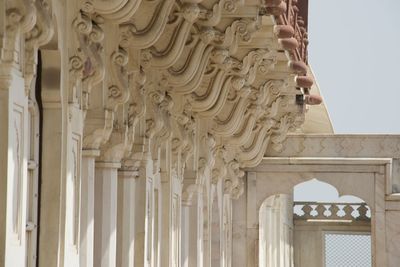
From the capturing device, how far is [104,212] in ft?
66.0

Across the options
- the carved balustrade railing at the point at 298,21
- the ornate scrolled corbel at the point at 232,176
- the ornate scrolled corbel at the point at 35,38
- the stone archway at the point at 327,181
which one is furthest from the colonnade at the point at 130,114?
the stone archway at the point at 327,181

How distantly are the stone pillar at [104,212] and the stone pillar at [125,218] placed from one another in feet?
3.59

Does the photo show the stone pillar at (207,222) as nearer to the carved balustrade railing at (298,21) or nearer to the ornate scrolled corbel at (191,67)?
the carved balustrade railing at (298,21)

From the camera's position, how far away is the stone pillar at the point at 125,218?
2144 cm

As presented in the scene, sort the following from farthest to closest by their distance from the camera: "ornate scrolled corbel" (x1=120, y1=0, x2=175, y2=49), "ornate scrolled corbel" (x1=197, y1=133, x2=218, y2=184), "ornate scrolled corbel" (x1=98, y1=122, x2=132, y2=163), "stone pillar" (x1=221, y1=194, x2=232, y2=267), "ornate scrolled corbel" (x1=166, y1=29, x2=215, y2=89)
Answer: "stone pillar" (x1=221, y1=194, x2=232, y2=267) → "ornate scrolled corbel" (x1=197, y1=133, x2=218, y2=184) → "ornate scrolled corbel" (x1=166, y1=29, x2=215, y2=89) → "ornate scrolled corbel" (x1=98, y1=122, x2=132, y2=163) → "ornate scrolled corbel" (x1=120, y1=0, x2=175, y2=49)

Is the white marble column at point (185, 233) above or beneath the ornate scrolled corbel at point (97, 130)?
beneath

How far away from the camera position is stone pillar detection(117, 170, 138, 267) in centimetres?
2144

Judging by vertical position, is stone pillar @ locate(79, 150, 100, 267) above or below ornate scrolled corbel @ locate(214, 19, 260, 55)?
below

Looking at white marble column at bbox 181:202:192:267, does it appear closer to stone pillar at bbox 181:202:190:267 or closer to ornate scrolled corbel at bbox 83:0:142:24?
stone pillar at bbox 181:202:190:267

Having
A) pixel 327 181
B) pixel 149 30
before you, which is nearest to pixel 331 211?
pixel 327 181

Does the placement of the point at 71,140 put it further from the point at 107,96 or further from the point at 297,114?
the point at 297,114

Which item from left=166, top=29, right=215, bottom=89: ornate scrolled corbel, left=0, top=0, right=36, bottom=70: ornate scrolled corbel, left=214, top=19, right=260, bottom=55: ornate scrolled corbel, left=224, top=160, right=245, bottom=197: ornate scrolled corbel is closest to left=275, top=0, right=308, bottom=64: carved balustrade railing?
left=214, top=19, right=260, bottom=55: ornate scrolled corbel

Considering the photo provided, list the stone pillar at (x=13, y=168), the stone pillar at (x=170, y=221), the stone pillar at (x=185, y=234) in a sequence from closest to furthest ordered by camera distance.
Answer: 1. the stone pillar at (x=13, y=168)
2. the stone pillar at (x=170, y=221)
3. the stone pillar at (x=185, y=234)

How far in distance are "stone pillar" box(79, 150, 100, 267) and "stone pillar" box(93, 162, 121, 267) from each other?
120 cm
